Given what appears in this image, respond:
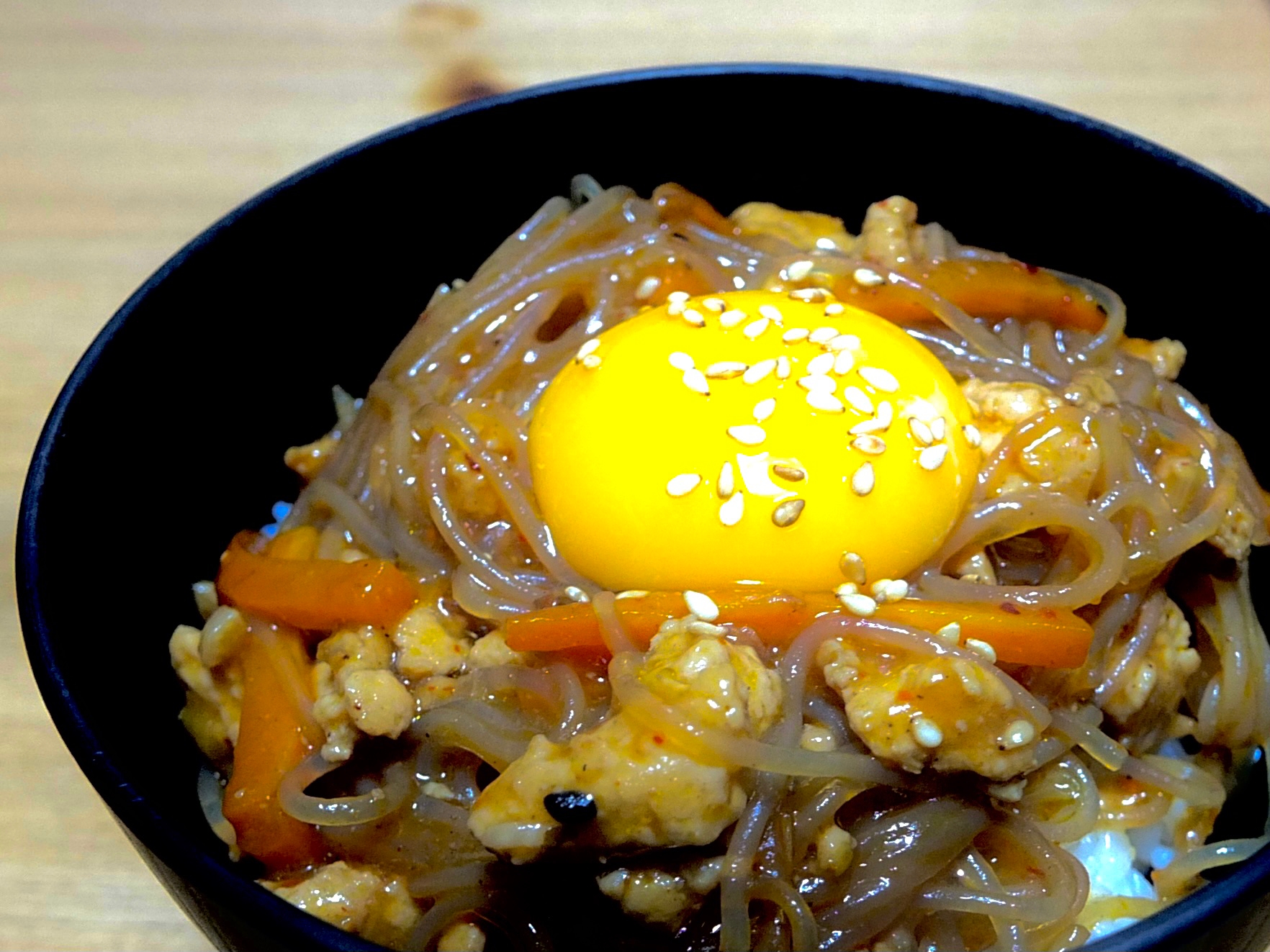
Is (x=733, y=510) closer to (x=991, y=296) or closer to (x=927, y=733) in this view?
(x=927, y=733)

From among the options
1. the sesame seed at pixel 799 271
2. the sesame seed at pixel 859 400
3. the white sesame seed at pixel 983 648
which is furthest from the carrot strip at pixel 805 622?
the sesame seed at pixel 799 271

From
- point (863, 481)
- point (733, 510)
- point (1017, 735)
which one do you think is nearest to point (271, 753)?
point (733, 510)

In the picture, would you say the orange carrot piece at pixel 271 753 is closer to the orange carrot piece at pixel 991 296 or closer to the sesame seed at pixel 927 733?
the sesame seed at pixel 927 733

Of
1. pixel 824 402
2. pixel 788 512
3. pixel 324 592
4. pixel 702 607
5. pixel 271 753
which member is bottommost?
pixel 271 753

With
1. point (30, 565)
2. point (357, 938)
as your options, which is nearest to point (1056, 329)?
point (357, 938)

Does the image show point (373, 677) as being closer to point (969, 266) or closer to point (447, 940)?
point (447, 940)

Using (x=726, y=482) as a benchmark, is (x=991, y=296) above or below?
above

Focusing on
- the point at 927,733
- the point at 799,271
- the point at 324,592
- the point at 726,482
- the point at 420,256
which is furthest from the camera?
the point at 420,256
